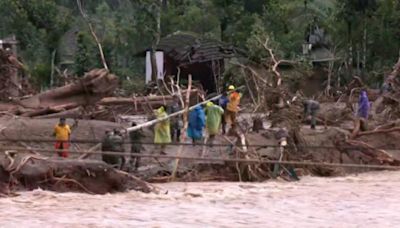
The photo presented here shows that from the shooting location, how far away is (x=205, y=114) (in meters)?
20.6

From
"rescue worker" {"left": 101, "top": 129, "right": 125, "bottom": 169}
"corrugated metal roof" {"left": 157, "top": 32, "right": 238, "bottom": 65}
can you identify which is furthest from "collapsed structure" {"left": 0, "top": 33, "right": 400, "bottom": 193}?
"corrugated metal roof" {"left": 157, "top": 32, "right": 238, "bottom": 65}

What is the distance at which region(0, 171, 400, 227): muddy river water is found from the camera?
13133 millimetres

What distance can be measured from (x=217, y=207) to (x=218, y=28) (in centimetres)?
3322

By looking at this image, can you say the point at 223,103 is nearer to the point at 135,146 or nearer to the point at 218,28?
the point at 135,146

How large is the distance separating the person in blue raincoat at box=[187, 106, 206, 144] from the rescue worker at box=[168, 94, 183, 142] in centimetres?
77

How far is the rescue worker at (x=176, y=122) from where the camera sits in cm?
2094

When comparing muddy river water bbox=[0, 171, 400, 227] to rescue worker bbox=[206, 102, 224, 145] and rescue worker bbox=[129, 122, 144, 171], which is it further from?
rescue worker bbox=[206, 102, 224, 145]

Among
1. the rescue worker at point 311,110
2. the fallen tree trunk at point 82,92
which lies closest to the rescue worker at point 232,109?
the rescue worker at point 311,110

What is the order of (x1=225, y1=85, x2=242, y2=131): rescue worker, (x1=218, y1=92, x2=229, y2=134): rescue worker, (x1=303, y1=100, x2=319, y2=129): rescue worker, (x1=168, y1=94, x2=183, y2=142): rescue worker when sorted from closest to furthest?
1. (x1=168, y1=94, x2=183, y2=142): rescue worker
2. (x1=225, y1=85, x2=242, y2=131): rescue worker
3. (x1=218, y1=92, x2=229, y2=134): rescue worker
4. (x1=303, y1=100, x2=319, y2=129): rescue worker

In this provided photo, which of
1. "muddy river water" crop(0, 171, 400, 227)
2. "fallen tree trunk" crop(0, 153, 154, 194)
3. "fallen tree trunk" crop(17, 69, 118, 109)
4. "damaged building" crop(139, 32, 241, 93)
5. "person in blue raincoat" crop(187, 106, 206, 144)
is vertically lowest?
"muddy river water" crop(0, 171, 400, 227)

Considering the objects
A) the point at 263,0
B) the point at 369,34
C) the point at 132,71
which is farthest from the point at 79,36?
the point at 369,34

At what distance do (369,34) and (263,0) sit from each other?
7.87m

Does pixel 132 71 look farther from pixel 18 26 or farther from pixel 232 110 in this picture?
pixel 232 110

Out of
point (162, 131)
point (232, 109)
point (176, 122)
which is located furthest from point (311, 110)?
point (162, 131)
